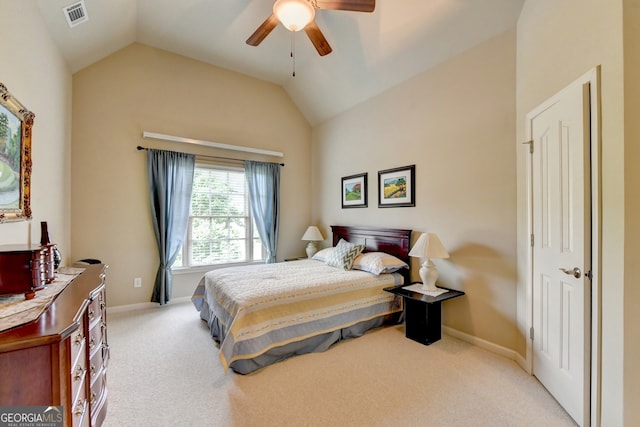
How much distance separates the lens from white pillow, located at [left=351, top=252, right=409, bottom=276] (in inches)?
127

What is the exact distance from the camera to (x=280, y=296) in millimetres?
2531

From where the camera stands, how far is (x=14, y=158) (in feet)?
6.04

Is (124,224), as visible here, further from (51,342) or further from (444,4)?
(444,4)

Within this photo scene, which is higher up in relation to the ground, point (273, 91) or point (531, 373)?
point (273, 91)

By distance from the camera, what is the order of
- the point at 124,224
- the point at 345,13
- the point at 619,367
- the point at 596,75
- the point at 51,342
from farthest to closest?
the point at 124,224
the point at 345,13
the point at 596,75
the point at 619,367
the point at 51,342

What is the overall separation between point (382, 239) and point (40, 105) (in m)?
3.70

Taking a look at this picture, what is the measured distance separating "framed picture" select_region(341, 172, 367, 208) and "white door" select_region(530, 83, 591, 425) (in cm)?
216

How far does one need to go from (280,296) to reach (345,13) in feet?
10.2

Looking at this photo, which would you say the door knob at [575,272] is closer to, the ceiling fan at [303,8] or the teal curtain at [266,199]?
the ceiling fan at [303,8]

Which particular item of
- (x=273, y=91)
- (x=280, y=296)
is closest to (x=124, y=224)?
(x=280, y=296)

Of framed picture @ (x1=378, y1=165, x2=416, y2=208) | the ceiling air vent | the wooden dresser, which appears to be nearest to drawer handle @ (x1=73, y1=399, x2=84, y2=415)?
the wooden dresser

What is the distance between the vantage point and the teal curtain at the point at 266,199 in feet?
15.0

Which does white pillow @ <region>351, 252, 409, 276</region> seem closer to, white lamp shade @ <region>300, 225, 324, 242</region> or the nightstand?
the nightstand

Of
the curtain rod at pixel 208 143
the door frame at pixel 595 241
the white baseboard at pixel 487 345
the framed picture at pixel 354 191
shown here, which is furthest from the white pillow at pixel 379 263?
the curtain rod at pixel 208 143
